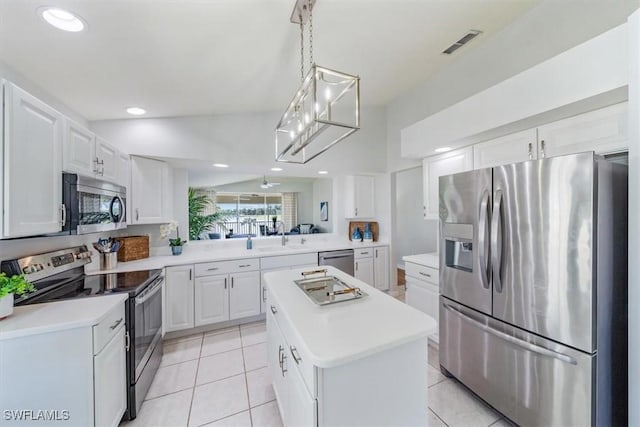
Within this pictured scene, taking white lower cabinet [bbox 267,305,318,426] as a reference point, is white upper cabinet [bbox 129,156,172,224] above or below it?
above

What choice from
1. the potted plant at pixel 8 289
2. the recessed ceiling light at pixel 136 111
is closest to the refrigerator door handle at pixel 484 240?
the potted plant at pixel 8 289

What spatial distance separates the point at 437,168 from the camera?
9.42 feet

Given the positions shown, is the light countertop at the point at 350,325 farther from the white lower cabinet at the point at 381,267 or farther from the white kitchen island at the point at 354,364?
the white lower cabinet at the point at 381,267

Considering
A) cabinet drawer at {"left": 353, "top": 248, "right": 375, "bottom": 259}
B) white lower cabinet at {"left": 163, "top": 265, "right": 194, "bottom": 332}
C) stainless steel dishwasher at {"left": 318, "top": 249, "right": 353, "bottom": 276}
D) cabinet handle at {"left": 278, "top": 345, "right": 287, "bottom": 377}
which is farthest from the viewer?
cabinet drawer at {"left": 353, "top": 248, "right": 375, "bottom": 259}

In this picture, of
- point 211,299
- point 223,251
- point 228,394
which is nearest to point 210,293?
point 211,299

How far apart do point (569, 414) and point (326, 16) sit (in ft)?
9.46

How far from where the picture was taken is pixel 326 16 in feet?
6.06

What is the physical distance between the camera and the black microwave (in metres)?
1.67

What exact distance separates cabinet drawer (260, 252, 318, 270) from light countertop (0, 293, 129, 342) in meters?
1.74

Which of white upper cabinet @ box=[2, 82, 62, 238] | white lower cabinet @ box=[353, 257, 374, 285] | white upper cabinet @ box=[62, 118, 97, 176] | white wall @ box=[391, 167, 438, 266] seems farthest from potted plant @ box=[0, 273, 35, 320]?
white wall @ box=[391, 167, 438, 266]

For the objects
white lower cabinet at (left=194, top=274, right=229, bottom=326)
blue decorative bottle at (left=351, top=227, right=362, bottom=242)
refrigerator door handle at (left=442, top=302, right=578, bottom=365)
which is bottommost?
white lower cabinet at (left=194, top=274, right=229, bottom=326)

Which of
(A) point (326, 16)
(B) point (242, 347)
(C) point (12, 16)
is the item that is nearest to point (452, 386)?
(B) point (242, 347)

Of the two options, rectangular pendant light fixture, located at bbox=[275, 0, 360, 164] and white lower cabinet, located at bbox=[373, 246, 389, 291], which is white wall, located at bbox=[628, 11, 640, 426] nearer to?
rectangular pendant light fixture, located at bbox=[275, 0, 360, 164]

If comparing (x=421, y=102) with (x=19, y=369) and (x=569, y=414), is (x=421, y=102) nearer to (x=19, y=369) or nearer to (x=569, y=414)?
(x=569, y=414)
